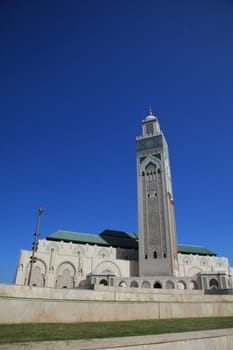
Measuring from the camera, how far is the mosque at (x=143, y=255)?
34656 mm

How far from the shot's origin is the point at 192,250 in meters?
49.8

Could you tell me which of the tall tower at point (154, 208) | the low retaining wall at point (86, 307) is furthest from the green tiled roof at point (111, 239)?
the low retaining wall at point (86, 307)

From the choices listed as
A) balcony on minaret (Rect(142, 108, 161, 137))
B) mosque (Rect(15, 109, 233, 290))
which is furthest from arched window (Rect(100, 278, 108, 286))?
balcony on minaret (Rect(142, 108, 161, 137))

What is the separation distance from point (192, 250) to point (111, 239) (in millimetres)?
17833

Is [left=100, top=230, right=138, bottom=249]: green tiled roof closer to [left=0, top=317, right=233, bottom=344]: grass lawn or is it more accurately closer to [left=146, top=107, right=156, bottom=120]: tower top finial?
[left=146, top=107, right=156, bottom=120]: tower top finial

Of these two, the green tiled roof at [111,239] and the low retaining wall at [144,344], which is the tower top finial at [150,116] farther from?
the low retaining wall at [144,344]

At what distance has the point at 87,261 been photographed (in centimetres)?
3944

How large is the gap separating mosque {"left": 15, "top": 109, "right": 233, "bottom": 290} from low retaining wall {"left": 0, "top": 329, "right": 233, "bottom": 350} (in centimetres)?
3011

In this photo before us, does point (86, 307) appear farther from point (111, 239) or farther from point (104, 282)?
point (111, 239)

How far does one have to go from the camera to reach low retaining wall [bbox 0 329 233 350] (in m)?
3.40

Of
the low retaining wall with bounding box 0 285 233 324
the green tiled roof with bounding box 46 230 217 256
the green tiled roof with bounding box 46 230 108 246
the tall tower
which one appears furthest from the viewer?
the green tiled roof with bounding box 46 230 217 256

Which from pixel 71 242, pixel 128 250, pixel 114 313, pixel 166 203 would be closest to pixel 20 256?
pixel 71 242

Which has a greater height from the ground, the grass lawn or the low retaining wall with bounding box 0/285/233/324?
the low retaining wall with bounding box 0/285/233/324

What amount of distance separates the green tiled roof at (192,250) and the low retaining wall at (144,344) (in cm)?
4639
